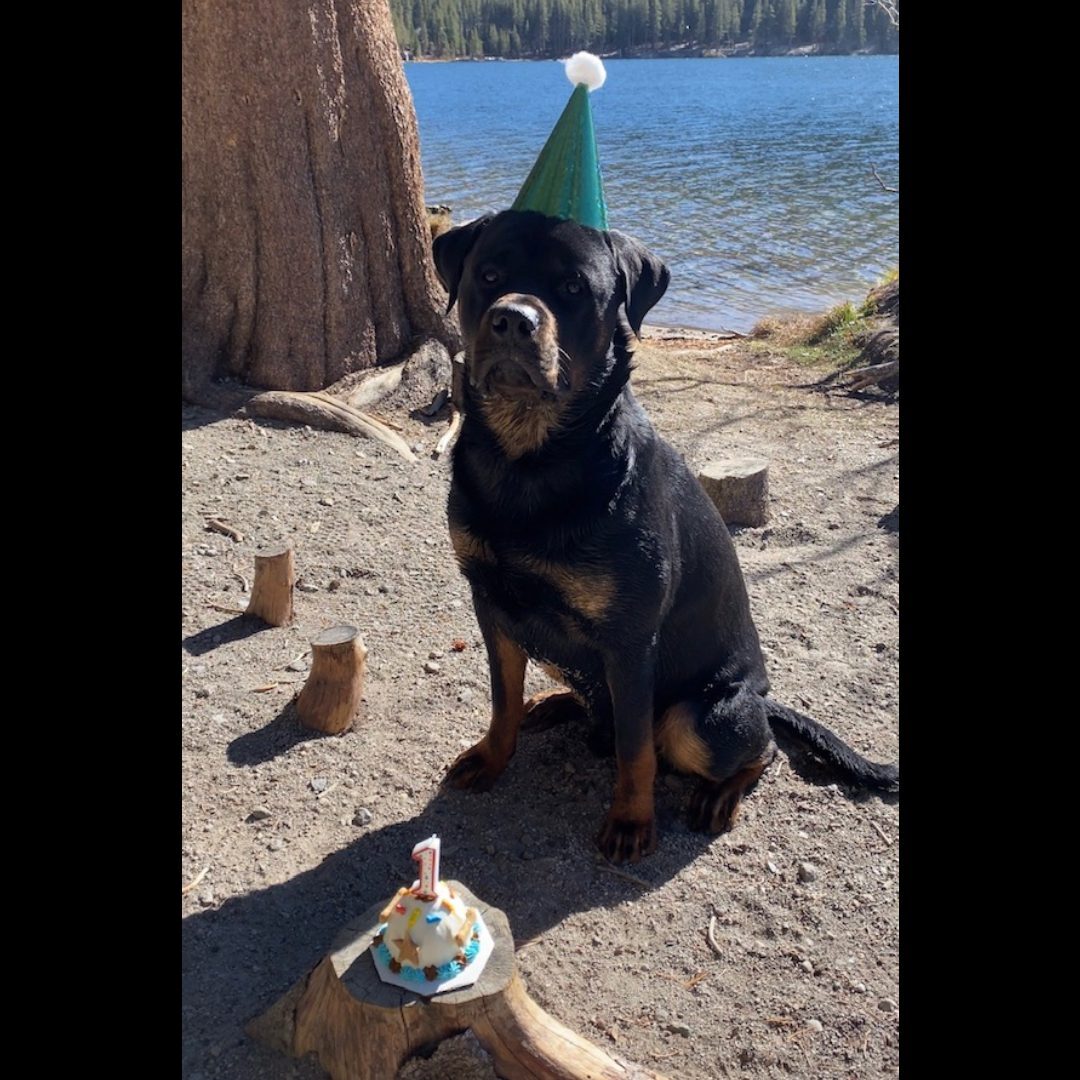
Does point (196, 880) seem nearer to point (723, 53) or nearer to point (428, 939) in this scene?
point (428, 939)

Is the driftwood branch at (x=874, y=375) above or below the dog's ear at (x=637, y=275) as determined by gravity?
below

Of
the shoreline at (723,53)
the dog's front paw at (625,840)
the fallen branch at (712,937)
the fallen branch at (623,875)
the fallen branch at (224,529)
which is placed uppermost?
the shoreline at (723,53)

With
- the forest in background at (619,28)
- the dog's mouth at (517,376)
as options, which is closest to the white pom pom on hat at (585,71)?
the dog's mouth at (517,376)

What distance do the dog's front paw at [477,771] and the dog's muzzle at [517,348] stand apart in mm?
1360

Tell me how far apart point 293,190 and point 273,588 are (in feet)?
9.97

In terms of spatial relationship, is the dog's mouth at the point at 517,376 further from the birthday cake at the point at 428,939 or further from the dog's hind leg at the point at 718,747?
the birthday cake at the point at 428,939

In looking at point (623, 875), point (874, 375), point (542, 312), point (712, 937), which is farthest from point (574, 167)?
point (874, 375)

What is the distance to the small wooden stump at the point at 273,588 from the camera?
14.7 ft

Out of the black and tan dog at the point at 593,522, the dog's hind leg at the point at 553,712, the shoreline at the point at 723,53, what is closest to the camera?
the black and tan dog at the point at 593,522

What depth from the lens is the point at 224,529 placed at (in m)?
5.30

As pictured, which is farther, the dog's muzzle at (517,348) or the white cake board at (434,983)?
the dog's muzzle at (517,348)

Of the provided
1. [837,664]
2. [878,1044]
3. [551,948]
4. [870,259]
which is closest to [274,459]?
[837,664]

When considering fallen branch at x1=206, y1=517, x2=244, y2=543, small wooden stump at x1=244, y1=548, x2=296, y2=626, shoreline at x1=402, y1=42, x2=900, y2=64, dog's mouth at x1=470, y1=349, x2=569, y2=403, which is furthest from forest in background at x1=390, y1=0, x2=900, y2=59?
dog's mouth at x1=470, y1=349, x2=569, y2=403

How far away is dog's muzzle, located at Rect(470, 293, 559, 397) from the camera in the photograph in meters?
2.75
